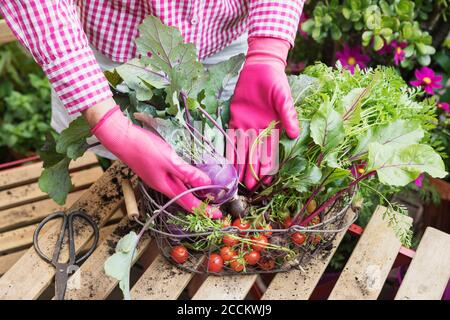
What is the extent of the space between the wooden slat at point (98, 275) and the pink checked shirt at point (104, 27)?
28 cm

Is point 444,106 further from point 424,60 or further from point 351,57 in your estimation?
point 351,57

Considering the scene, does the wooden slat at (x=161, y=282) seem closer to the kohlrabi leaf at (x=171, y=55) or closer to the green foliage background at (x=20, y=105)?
the kohlrabi leaf at (x=171, y=55)

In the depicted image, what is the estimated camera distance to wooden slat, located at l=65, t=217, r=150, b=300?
94 cm

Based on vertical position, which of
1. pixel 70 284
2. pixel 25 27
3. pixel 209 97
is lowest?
pixel 70 284

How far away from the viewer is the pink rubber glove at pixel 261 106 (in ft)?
3.00

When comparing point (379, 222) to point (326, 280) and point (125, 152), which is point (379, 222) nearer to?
point (326, 280)

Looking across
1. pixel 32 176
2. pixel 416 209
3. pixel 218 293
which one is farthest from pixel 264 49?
pixel 416 209

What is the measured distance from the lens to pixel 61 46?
0.88 metres

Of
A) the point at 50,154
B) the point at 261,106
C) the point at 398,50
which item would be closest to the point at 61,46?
the point at 50,154

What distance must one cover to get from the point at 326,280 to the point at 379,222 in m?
0.32

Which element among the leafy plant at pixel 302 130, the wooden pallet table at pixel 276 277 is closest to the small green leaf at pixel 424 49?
the leafy plant at pixel 302 130

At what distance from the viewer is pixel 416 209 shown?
68.7 inches

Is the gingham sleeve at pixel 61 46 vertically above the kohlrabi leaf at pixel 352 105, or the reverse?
the gingham sleeve at pixel 61 46

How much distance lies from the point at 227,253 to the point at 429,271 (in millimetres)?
401
